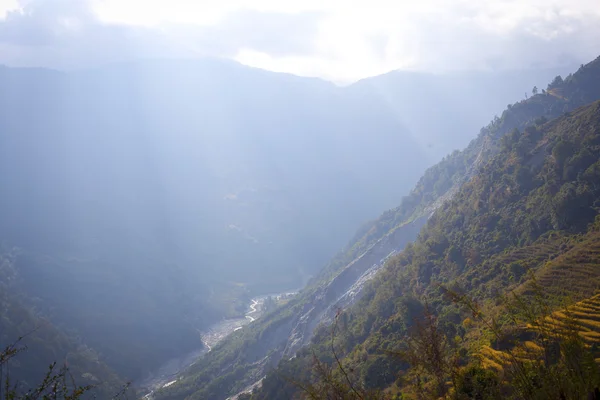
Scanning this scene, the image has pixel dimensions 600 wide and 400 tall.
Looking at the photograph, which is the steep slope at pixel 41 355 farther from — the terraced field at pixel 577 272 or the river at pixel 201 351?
the terraced field at pixel 577 272

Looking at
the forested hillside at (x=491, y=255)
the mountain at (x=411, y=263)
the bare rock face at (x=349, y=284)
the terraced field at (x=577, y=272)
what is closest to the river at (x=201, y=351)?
the mountain at (x=411, y=263)

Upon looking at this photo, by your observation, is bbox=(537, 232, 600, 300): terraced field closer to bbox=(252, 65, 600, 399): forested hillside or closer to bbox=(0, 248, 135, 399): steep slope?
bbox=(252, 65, 600, 399): forested hillside

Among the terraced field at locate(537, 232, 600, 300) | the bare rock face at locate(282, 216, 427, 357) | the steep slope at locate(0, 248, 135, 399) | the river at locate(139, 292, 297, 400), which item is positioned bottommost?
the river at locate(139, 292, 297, 400)

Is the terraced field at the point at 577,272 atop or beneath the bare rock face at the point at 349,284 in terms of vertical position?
atop

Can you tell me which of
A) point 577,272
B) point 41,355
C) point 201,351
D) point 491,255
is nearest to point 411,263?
point 491,255

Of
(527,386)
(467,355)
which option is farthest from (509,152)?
(527,386)

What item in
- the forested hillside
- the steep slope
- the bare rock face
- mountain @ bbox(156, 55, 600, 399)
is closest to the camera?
the forested hillside

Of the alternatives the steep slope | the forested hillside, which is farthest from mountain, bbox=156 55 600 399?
the steep slope
